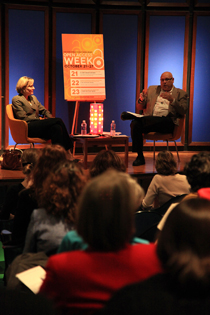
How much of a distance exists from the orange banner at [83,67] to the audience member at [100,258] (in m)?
4.98

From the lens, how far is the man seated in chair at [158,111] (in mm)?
5230

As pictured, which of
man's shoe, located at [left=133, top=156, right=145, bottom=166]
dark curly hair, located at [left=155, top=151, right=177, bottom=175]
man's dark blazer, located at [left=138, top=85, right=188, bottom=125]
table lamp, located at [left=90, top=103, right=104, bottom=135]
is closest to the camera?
dark curly hair, located at [left=155, top=151, right=177, bottom=175]

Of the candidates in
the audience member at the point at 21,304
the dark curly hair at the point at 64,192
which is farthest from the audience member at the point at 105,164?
the audience member at the point at 21,304

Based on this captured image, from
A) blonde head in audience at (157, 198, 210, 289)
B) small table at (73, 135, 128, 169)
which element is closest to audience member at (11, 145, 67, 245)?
blonde head in audience at (157, 198, 210, 289)

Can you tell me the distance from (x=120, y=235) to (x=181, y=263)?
21 centimetres

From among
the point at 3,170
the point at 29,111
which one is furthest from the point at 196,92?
the point at 3,170

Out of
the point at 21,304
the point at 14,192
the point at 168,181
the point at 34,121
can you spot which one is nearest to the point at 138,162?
the point at 34,121

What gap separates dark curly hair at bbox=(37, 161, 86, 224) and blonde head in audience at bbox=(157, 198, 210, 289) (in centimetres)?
77

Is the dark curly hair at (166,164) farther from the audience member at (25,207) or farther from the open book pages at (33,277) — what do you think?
the open book pages at (33,277)

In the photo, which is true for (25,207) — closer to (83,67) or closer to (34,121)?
(34,121)

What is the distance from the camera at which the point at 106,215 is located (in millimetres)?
1015

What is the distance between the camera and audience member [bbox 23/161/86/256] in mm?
1649

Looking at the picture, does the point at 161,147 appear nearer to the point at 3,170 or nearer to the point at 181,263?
the point at 3,170

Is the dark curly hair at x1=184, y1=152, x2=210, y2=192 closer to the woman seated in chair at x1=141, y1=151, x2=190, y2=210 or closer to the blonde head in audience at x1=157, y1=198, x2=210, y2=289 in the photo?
the woman seated in chair at x1=141, y1=151, x2=190, y2=210
